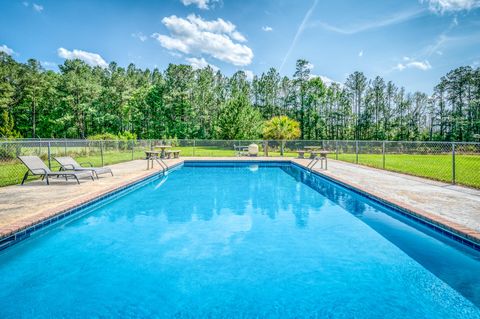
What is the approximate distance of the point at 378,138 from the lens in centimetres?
4128

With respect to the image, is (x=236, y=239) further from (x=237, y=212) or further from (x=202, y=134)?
(x=202, y=134)

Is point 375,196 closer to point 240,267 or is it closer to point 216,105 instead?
point 240,267

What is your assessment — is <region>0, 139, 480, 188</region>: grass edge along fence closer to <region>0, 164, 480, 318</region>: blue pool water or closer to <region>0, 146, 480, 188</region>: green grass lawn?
<region>0, 146, 480, 188</region>: green grass lawn

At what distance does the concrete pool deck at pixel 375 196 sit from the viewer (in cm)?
414

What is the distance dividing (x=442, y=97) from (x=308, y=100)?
19.1 meters

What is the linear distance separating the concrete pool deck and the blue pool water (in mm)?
273

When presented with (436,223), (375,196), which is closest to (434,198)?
(375,196)

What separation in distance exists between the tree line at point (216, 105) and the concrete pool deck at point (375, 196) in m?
22.7

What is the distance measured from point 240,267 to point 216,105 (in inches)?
1736

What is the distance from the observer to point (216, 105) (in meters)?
46.2

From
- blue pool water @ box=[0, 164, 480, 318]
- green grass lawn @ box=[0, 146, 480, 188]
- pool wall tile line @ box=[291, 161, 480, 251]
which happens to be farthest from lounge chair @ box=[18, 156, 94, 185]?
pool wall tile line @ box=[291, 161, 480, 251]

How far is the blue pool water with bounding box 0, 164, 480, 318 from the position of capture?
261cm

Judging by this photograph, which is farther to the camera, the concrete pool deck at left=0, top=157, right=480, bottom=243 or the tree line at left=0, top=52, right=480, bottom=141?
the tree line at left=0, top=52, right=480, bottom=141

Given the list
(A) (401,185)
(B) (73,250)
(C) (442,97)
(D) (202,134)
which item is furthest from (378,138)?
(B) (73,250)
